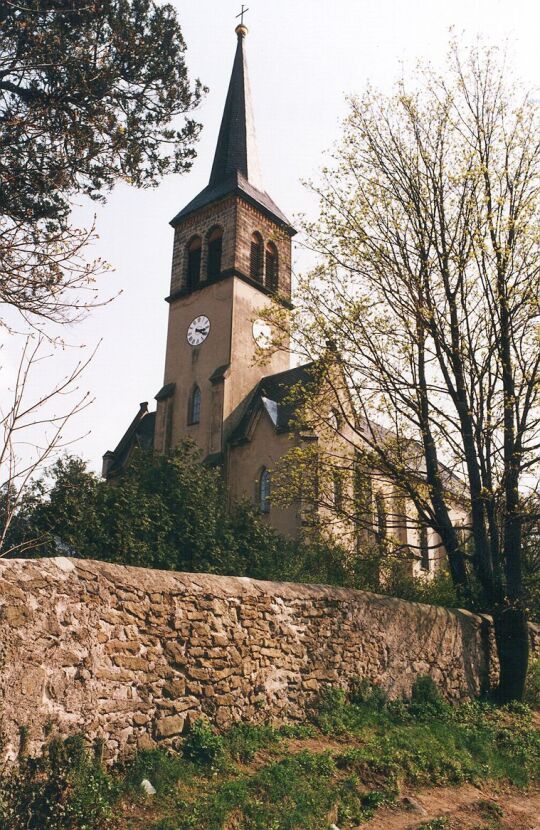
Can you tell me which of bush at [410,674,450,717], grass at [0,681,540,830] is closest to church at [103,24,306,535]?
bush at [410,674,450,717]

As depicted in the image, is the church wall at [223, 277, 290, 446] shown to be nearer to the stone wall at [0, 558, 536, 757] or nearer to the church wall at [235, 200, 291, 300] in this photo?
the church wall at [235, 200, 291, 300]

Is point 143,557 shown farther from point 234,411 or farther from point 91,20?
point 234,411

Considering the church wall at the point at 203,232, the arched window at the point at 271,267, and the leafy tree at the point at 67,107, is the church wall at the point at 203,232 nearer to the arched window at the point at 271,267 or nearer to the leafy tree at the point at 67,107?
the arched window at the point at 271,267

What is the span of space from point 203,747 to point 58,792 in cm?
187

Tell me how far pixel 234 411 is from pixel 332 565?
43.3 ft

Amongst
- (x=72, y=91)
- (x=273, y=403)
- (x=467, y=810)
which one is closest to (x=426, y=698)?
(x=467, y=810)

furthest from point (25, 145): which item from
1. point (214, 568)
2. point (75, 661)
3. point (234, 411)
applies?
point (234, 411)

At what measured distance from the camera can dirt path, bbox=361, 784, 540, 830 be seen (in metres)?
6.67

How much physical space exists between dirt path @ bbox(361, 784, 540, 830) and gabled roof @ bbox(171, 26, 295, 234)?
27.2 metres

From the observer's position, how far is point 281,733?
8.09m

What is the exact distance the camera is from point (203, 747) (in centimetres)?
694

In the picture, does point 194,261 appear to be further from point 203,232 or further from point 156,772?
point 156,772

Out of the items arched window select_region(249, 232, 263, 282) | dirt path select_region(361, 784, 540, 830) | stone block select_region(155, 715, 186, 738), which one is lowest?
dirt path select_region(361, 784, 540, 830)

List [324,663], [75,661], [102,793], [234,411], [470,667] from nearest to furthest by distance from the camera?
1. [102,793]
2. [75,661]
3. [324,663]
4. [470,667]
5. [234,411]
